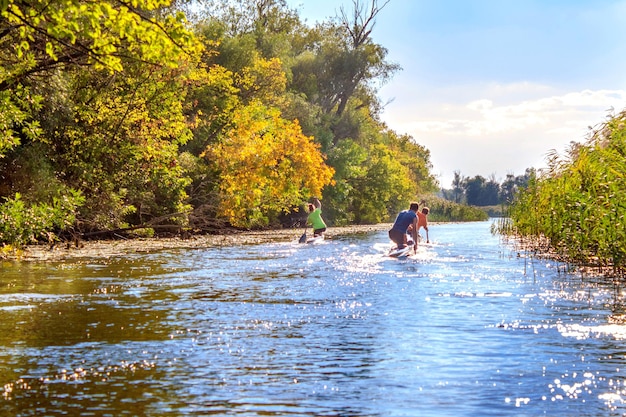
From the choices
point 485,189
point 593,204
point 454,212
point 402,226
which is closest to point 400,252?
point 402,226

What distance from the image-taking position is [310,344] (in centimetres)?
1169

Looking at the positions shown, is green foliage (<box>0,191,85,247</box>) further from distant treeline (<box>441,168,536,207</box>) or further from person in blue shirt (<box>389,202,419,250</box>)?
distant treeline (<box>441,168,536,207</box>)

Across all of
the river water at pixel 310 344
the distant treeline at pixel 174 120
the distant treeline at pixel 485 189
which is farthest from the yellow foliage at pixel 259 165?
the distant treeline at pixel 485 189

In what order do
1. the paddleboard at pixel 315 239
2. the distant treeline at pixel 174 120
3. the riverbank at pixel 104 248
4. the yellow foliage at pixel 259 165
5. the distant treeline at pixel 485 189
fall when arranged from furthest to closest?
1. the distant treeline at pixel 485 189
2. the yellow foliage at pixel 259 165
3. the paddleboard at pixel 315 239
4. the riverbank at pixel 104 248
5. the distant treeline at pixel 174 120

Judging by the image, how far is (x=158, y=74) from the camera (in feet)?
126

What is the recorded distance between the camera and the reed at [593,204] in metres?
17.9

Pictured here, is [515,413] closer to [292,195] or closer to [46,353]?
[46,353]

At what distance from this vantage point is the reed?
58.7 ft

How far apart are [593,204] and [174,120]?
23977 mm

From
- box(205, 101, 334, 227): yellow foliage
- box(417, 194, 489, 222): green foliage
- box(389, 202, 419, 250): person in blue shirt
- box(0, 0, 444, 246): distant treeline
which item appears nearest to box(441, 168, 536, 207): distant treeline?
box(417, 194, 489, 222): green foliage

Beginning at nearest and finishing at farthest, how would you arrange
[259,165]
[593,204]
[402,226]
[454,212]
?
[593,204]
[402,226]
[259,165]
[454,212]

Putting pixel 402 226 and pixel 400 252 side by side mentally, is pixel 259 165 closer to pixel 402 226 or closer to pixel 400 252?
pixel 402 226

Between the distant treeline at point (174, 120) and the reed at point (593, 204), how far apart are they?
9.37 metres

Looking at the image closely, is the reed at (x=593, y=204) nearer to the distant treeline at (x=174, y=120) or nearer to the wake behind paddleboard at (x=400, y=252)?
the wake behind paddleboard at (x=400, y=252)
